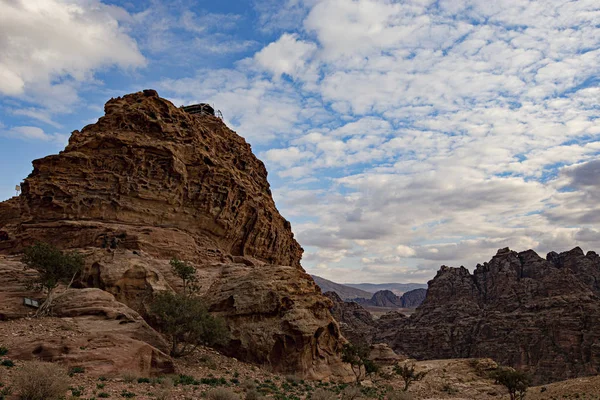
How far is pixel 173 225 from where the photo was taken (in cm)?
4644

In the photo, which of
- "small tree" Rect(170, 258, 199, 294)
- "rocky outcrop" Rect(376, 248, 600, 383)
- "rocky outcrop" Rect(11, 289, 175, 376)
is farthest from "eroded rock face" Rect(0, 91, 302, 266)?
"rocky outcrop" Rect(376, 248, 600, 383)

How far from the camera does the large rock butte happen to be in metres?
33.6

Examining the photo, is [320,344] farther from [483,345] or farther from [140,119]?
[483,345]

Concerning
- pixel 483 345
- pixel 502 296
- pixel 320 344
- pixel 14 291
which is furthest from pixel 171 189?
pixel 502 296

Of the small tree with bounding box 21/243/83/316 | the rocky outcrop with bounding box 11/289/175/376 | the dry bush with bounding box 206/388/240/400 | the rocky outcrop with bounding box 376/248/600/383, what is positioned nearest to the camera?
the dry bush with bounding box 206/388/240/400

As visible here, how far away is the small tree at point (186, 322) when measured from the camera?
27.8m

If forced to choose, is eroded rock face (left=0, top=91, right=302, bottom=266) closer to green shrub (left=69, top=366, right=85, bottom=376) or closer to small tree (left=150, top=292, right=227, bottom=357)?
small tree (left=150, top=292, right=227, bottom=357)

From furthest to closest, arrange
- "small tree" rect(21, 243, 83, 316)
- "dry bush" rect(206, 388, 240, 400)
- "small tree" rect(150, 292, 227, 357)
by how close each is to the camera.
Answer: "small tree" rect(21, 243, 83, 316), "small tree" rect(150, 292, 227, 357), "dry bush" rect(206, 388, 240, 400)

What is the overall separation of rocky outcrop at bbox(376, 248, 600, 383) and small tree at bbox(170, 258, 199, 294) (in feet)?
241

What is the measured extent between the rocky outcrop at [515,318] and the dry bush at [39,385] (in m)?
87.1

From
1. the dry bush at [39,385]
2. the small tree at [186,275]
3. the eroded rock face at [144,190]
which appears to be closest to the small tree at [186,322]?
the small tree at [186,275]

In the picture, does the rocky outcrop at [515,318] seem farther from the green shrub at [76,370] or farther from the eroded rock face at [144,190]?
the green shrub at [76,370]

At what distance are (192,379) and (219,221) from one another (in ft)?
93.0

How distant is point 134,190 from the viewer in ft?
148
